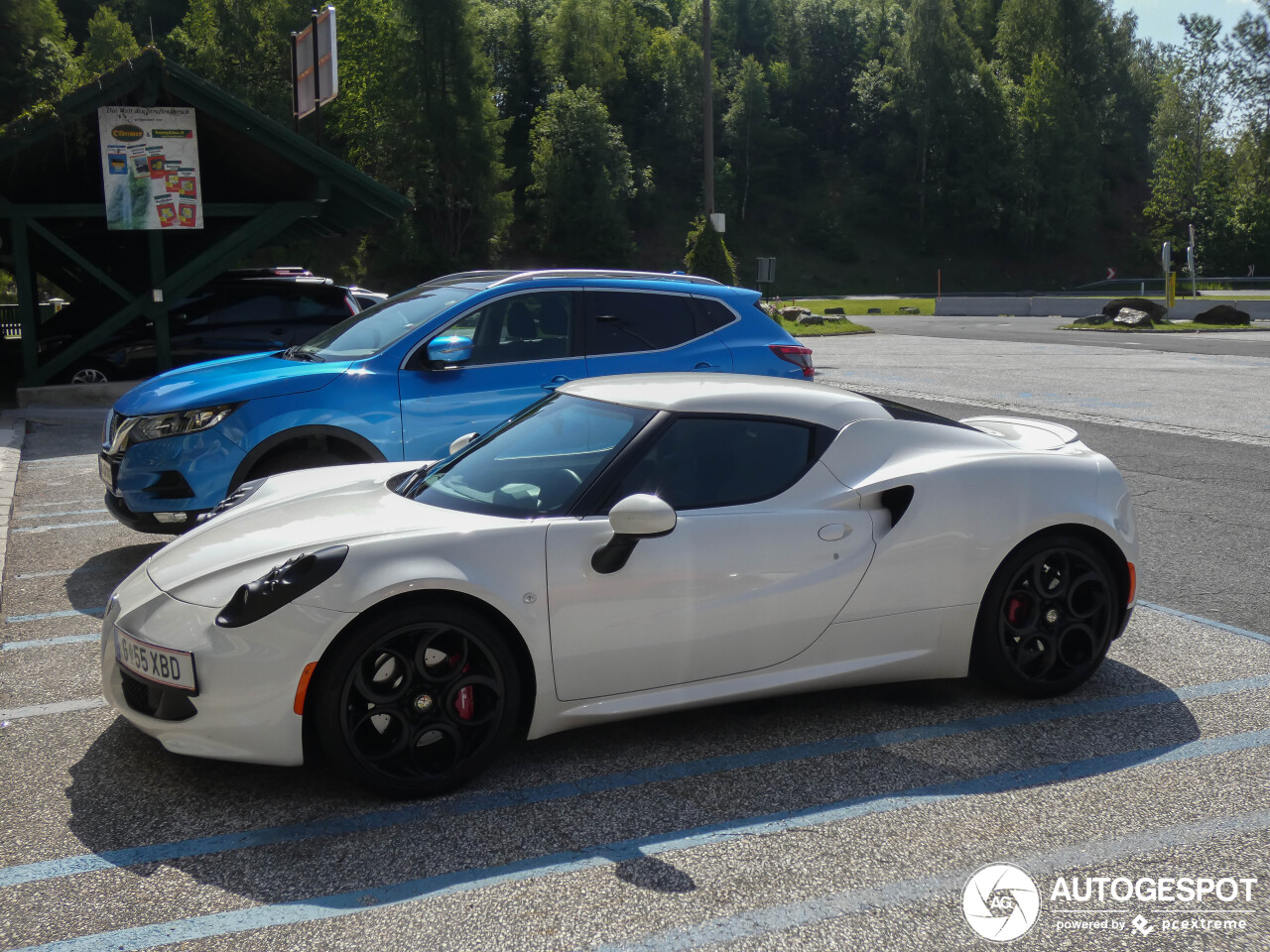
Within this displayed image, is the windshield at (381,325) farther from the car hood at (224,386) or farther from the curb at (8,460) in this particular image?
the curb at (8,460)

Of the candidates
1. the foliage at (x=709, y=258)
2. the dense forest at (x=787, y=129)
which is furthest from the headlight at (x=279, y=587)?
the dense forest at (x=787, y=129)

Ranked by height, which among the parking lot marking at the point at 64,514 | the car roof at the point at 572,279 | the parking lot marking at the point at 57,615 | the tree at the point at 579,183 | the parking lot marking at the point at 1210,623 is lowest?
the parking lot marking at the point at 1210,623

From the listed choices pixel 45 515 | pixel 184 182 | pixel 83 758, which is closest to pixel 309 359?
pixel 45 515

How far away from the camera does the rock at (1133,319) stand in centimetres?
3189

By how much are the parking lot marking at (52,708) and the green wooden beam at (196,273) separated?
12.1 metres

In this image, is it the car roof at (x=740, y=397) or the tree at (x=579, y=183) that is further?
the tree at (x=579, y=183)

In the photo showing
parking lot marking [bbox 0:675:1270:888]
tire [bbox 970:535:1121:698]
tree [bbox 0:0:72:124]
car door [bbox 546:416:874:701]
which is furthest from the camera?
tree [bbox 0:0:72:124]

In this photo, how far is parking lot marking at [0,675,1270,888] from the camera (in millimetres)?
3311

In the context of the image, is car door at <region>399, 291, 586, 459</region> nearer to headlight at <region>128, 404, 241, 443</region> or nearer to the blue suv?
the blue suv

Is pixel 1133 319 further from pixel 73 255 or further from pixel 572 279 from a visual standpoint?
pixel 572 279

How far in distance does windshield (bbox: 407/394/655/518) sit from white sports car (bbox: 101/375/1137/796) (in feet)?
0.05

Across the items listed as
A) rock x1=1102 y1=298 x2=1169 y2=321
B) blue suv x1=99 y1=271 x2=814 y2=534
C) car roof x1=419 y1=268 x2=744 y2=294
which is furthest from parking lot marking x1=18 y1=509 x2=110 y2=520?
rock x1=1102 y1=298 x2=1169 y2=321

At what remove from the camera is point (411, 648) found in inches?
143

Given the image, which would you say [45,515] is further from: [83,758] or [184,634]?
[184,634]
